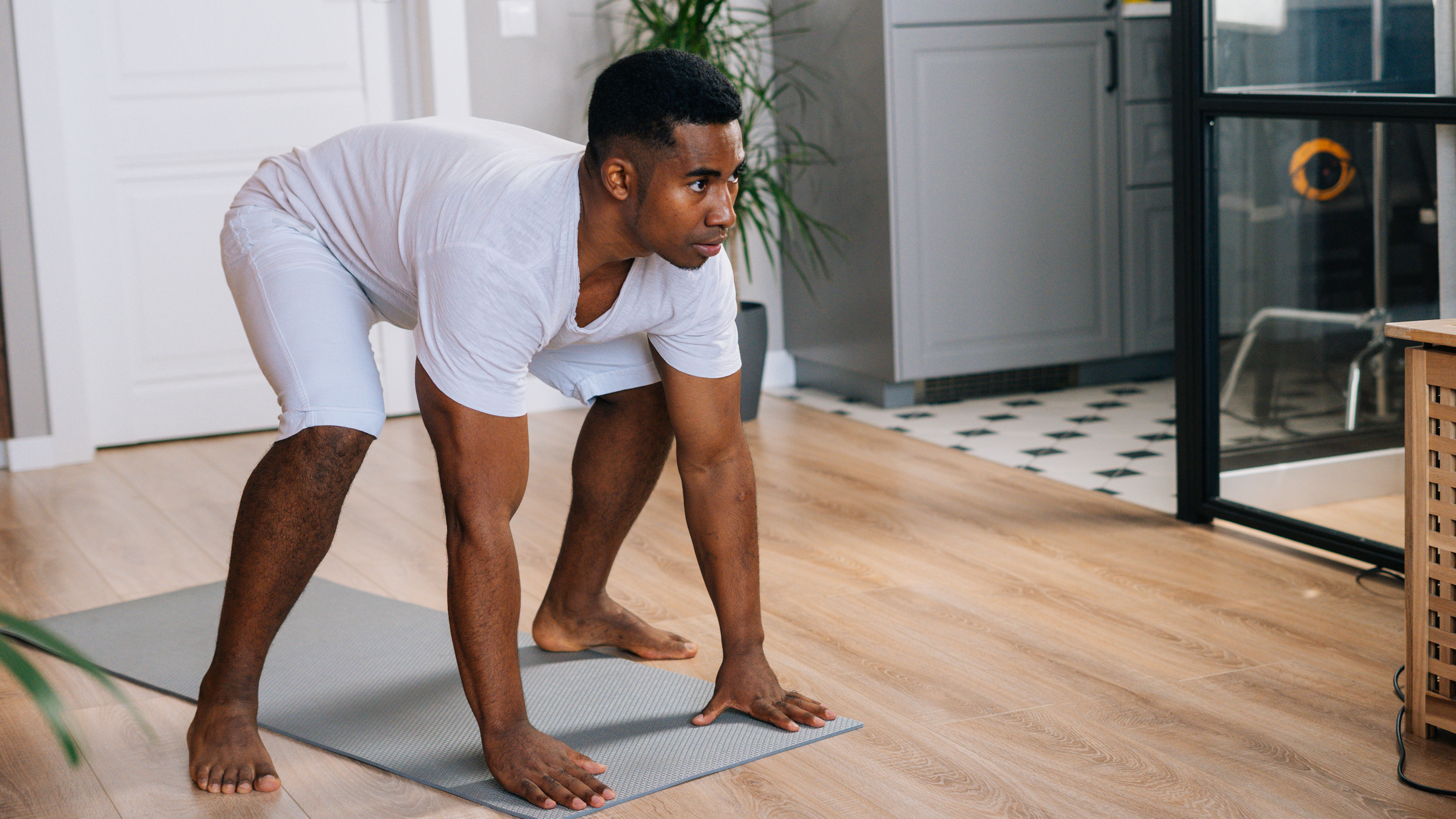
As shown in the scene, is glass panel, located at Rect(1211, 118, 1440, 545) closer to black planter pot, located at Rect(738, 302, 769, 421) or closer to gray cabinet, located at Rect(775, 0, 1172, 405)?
gray cabinet, located at Rect(775, 0, 1172, 405)

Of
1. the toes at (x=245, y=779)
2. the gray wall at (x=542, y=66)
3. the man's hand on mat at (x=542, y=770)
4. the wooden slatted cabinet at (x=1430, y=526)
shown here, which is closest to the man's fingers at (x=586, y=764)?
the man's hand on mat at (x=542, y=770)

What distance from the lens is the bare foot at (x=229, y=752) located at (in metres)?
1.75

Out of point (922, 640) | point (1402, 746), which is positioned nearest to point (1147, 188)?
point (922, 640)

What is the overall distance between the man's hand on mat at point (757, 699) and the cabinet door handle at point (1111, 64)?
2.72 m

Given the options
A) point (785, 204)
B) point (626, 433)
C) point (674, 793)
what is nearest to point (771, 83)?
point (785, 204)

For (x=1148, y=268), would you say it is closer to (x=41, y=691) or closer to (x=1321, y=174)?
(x=1321, y=174)

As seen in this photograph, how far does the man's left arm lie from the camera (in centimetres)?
188

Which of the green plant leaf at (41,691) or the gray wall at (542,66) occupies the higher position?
the gray wall at (542,66)

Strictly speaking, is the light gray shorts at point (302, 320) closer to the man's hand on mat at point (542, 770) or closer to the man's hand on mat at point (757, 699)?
the man's hand on mat at point (542, 770)

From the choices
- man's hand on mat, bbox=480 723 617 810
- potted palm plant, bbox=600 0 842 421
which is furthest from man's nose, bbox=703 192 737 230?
potted palm plant, bbox=600 0 842 421

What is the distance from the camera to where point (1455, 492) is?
1719 mm

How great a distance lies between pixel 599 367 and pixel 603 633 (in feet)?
1.43

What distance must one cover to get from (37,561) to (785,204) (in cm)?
237

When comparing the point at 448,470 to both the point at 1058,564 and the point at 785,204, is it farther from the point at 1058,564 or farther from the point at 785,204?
the point at 785,204
